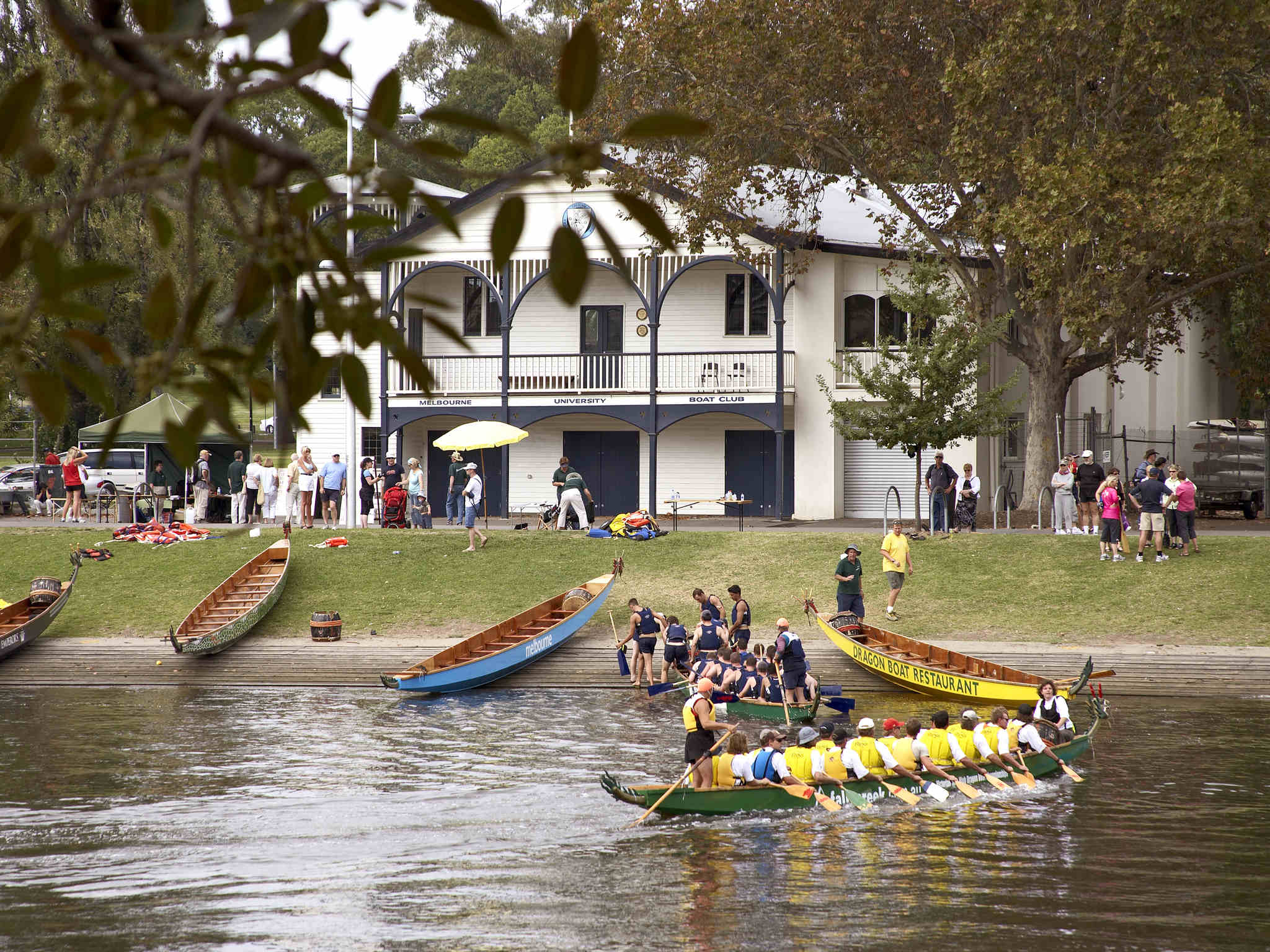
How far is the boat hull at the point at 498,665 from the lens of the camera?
2167 cm

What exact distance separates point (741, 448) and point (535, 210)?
8941 mm

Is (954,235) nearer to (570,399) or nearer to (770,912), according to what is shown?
(570,399)

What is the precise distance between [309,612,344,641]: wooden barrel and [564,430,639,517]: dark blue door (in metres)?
14.7

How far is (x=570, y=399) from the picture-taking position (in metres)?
36.8

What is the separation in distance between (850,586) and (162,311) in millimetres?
20922

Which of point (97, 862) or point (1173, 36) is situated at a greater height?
point (1173, 36)

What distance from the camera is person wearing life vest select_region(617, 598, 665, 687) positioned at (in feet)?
73.6

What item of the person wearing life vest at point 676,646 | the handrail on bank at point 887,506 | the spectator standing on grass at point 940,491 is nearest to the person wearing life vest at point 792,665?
the person wearing life vest at point 676,646

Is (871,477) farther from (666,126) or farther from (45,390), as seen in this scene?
(45,390)

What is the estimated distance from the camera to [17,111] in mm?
3658

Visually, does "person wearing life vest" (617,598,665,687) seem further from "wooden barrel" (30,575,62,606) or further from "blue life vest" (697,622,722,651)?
"wooden barrel" (30,575,62,606)

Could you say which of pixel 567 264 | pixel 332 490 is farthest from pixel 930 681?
pixel 567 264

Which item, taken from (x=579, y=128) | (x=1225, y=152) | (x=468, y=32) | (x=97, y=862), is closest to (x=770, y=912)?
(x=97, y=862)

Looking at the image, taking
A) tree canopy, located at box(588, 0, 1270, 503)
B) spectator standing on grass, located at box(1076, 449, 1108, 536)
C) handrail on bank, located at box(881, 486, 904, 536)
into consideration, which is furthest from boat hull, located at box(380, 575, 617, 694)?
tree canopy, located at box(588, 0, 1270, 503)
